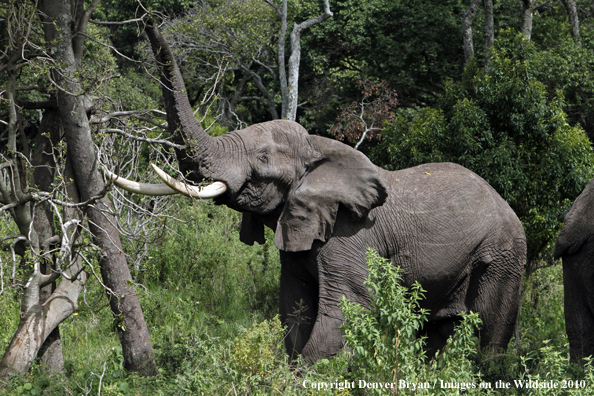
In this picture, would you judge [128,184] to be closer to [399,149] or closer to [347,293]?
[347,293]

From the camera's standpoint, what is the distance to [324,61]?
20.7 m

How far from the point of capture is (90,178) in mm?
5387

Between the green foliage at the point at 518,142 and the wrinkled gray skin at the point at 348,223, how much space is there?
2.20 m

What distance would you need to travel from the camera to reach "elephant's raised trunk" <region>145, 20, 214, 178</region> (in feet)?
15.8

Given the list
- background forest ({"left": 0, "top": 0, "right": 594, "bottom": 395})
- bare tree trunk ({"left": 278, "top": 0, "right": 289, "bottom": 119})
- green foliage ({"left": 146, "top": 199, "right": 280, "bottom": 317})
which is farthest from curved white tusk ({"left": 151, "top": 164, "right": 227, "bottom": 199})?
bare tree trunk ({"left": 278, "top": 0, "right": 289, "bottom": 119})

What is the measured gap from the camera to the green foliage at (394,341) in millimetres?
4270

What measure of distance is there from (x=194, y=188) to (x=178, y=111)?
58 centimetres

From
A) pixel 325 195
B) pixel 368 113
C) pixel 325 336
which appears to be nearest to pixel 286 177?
pixel 325 195

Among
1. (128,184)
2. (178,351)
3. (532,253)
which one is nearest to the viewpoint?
(128,184)

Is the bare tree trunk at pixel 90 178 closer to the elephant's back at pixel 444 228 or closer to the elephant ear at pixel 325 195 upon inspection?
the elephant ear at pixel 325 195

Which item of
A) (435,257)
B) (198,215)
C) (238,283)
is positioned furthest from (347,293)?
(198,215)

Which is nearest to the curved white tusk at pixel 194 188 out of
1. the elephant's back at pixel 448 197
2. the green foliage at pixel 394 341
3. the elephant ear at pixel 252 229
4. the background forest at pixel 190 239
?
the background forest at pixel 190 239

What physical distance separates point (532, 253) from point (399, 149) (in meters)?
2.20

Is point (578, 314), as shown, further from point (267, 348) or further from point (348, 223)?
point (267, 348)
